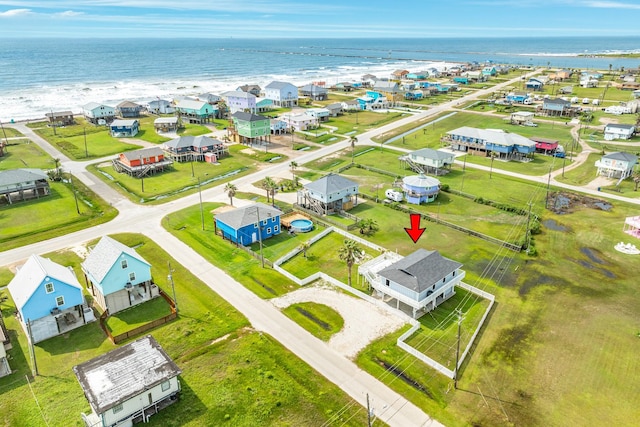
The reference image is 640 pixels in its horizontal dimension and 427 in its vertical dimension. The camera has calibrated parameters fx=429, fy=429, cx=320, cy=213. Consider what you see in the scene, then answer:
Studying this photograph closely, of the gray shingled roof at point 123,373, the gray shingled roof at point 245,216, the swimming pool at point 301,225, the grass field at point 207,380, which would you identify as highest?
the gray shingled roof at point 245,216

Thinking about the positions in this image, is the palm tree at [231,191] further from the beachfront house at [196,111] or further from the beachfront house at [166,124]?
the beachfront house at [196,111]

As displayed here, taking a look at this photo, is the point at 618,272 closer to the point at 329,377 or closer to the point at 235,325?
the point at 329,377

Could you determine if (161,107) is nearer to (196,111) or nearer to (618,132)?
(196,111)

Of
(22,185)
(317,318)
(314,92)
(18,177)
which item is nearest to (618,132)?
(314,92)

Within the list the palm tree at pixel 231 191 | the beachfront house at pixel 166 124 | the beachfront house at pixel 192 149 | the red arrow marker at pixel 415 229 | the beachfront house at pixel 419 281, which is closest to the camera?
the beachfront house at pixel 419 281

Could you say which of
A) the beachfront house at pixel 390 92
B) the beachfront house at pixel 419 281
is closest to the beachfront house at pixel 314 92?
the beachfront house at pixel 390 92

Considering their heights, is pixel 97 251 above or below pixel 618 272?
above

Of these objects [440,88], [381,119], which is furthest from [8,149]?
[440,88]

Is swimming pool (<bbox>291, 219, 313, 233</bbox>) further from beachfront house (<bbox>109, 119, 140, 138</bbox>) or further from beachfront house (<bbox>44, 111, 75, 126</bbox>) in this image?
beachfront house (<bbox>44, 111, 75, 126</bbox>)
